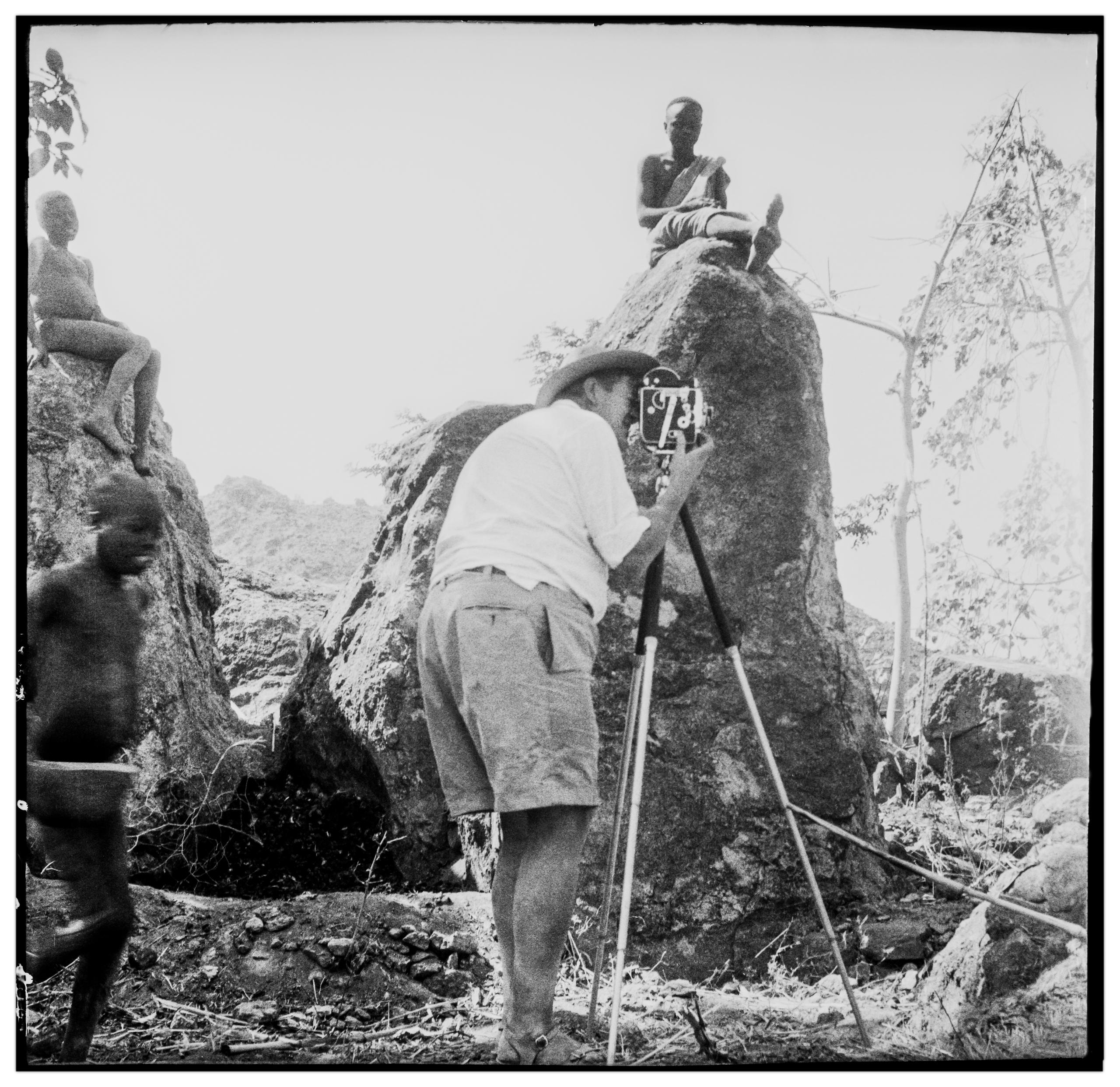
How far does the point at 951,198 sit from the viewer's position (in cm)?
411

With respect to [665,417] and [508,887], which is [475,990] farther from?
[665,417]

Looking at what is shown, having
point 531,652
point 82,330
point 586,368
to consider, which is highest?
point 82,330

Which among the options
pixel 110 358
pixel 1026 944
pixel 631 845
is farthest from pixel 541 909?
pixel 110 358

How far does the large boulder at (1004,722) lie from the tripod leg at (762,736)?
724 millimetres

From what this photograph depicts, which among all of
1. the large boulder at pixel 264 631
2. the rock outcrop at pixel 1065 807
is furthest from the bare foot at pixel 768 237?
the rock outcrop at pixel 1065 807

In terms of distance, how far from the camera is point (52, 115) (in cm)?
391

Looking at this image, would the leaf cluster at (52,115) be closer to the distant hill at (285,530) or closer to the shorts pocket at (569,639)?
the distant hill at (285,530)

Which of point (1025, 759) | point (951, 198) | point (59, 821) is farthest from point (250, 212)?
point (1025, 759)

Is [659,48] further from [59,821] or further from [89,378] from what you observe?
[59,821]

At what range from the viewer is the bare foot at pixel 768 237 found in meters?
4.14

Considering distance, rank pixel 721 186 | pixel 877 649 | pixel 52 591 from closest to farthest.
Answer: pixel 52 591
pixel 721 186
pixel 877 649

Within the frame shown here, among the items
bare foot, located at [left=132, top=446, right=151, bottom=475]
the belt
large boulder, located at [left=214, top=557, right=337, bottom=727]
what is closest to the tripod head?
the belt

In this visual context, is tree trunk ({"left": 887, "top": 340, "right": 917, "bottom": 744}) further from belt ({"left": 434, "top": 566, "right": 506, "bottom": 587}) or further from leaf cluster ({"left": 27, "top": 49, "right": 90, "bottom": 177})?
leaf cluster ({"left": 27, "top": 49, "right": 90, "bottom": 177})

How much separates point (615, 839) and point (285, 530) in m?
1.56
